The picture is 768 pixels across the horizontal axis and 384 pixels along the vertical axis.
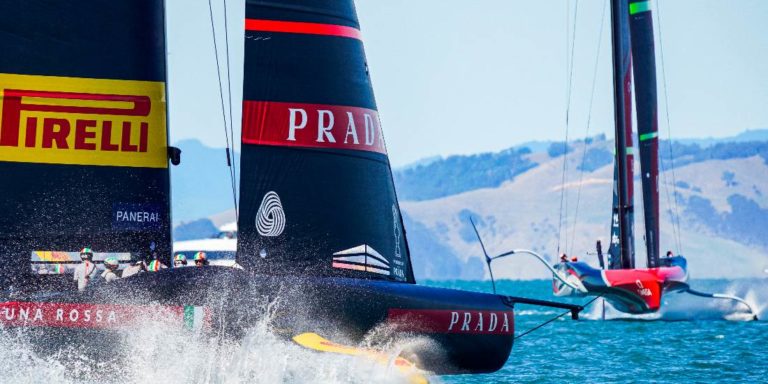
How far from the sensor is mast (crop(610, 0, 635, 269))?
98.1 ft

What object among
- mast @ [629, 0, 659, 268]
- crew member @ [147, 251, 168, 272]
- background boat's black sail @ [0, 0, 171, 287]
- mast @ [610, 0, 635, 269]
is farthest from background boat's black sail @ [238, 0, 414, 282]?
mast @ [629, 0, 659, 268]

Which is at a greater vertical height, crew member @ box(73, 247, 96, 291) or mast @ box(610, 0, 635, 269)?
mast @ box(610, 0, 635, 269)

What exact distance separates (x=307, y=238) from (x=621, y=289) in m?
17.2

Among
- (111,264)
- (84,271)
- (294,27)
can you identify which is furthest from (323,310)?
(294,27)

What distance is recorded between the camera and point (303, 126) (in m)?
13.4

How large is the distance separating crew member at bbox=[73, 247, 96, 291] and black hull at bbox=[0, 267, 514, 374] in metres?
0.91

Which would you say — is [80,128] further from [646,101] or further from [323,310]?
[646,101]

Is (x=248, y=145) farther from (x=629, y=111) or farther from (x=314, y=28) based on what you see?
(x=629, y=111)

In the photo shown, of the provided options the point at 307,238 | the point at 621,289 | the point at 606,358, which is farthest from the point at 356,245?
the point at 621,289

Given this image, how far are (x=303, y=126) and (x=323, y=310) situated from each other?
82.2 inches

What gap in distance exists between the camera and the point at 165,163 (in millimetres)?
13953

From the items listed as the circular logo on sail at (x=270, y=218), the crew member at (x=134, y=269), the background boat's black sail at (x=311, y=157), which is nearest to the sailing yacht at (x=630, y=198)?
the background boat's black sail at (x=311, y=157)

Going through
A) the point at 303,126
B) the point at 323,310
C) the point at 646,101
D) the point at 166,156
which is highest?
the point at 646,101

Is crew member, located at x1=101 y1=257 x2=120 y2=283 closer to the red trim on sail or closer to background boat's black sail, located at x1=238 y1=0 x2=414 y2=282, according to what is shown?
background boat's black sail, located at x1=238 y1=0 x2=414 y2=282
